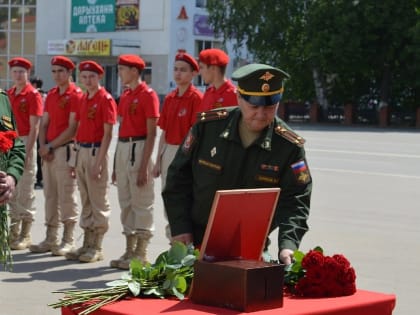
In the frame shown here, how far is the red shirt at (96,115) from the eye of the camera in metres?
9.71

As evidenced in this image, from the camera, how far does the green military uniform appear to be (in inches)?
199

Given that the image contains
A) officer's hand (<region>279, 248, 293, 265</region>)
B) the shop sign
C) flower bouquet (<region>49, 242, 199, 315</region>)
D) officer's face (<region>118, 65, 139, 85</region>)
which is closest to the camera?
flower bouquet (<region>49, 242, 199, 315</region>)

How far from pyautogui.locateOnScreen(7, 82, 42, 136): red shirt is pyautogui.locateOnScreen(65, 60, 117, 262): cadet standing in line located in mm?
1000

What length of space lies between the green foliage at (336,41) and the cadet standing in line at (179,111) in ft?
114

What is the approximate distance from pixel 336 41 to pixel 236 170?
4067cm

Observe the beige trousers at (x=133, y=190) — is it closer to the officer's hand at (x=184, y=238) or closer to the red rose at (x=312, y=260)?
the officer's hand at (x=184, y=238)

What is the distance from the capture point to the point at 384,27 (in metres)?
45.3

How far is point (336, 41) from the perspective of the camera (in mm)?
44719

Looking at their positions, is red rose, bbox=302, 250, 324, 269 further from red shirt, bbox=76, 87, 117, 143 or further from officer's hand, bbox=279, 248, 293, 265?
red shirt, bbox=76, 87, 117, 143

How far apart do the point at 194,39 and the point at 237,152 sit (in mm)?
55928

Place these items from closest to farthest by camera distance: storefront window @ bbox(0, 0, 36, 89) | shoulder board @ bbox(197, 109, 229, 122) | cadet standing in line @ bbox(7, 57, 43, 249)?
shoulder board @ bbox(197, 109, 229, 122) < cadet standing in line @ bbox(7, 57, 43, 249) < storefront window @ bbox(0, 0, 36, 89)

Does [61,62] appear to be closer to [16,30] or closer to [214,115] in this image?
[214,115]

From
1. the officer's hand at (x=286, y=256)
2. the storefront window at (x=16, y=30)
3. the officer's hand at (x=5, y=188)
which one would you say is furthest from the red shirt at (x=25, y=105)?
the storefront window at (x=16, y=30)

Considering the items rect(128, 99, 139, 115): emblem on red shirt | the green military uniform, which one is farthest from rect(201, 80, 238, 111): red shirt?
the green military uniform
